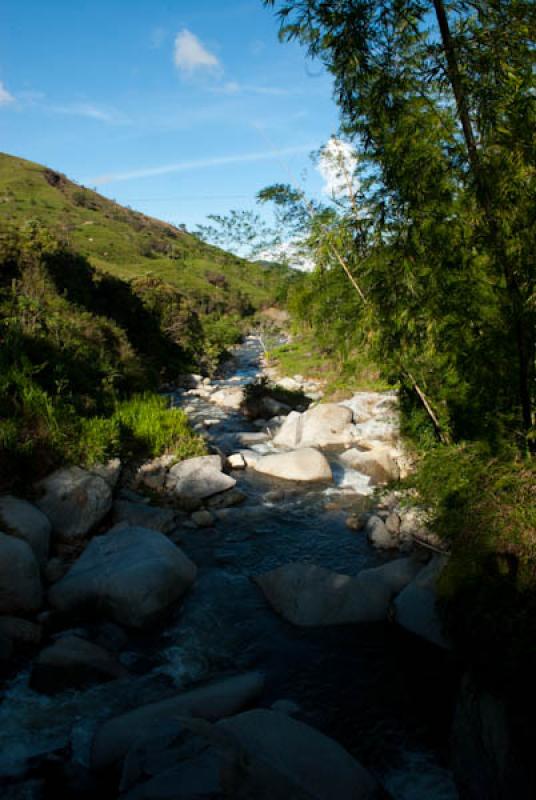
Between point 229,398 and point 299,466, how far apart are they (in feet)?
29.5

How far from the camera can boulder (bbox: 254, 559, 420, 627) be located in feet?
17.2

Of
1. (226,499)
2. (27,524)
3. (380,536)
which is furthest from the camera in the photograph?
(226,499)

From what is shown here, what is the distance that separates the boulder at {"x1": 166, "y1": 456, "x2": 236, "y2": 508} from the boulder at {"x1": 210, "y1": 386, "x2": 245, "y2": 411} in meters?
7.95

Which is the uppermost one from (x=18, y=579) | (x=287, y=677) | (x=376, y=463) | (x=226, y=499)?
(x=376, y=463)

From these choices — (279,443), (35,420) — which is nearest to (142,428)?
(35,420)

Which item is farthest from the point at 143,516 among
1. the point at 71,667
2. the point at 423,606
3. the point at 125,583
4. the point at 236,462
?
the point at 423,606

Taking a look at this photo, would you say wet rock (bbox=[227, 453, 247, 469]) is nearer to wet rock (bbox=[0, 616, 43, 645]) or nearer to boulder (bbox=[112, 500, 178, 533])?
boulder (bbox=[112, 500, 178, 533])

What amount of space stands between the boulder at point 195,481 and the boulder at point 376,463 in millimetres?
2945

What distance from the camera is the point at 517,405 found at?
5.23 meters

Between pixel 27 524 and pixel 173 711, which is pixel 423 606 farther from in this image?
pixel 27 524

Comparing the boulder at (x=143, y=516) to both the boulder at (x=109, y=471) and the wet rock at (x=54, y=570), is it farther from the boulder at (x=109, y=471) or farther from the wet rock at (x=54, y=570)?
the wet rock at (x=54, y=570)

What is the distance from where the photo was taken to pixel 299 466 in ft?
32.8

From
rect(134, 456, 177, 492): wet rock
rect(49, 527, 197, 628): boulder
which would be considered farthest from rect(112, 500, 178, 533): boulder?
rect(49, 527, 197, 628): boulder

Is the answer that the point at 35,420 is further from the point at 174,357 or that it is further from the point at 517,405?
the point at 174,357
